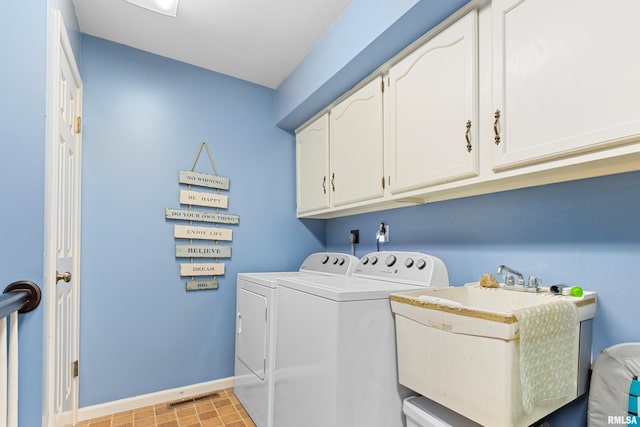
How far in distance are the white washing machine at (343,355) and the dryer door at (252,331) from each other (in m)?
0.31

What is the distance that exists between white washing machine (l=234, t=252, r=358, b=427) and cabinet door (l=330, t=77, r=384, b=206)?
469 mm

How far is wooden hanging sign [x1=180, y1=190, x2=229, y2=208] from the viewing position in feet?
7.75

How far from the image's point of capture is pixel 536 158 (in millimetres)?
1121

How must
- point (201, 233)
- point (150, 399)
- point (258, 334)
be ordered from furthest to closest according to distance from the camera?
1. point (201, 233)
2. point (150, 399)
3. point (258, 334)

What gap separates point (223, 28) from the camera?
6.70 feet

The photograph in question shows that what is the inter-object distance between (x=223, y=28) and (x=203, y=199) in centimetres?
118

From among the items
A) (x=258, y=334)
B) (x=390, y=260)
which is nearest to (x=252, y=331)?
(x=258, y=334)

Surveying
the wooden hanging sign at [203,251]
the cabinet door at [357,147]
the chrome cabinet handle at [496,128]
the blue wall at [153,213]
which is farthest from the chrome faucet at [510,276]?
the wooden hanging sign at [203,251]

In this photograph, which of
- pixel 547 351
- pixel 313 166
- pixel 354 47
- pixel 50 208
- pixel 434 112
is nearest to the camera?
pixel 547 351

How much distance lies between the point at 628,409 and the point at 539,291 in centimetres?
42

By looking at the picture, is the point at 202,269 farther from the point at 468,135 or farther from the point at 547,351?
the point at 547,351

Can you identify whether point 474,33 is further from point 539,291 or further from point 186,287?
point 186,287

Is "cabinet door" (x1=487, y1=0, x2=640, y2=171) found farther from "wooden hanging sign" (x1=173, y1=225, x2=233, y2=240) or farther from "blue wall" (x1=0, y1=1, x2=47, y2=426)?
"wooden hanging sign" (x1=173, y1=225, x2=233, y2=240)

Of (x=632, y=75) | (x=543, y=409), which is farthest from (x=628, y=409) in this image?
(x=632, y=75)
